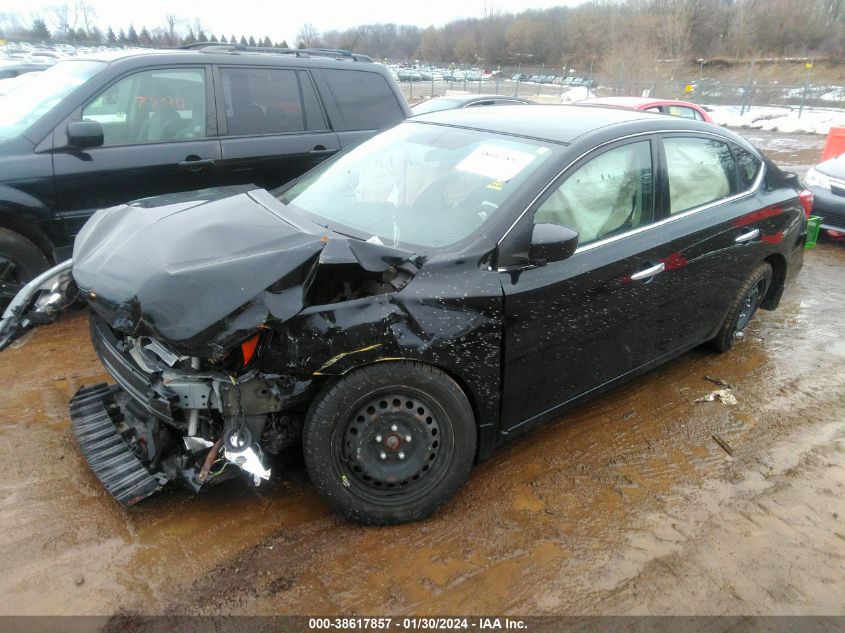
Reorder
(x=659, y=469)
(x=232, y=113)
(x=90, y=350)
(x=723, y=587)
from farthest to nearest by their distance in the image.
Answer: (x=232, y=113)
(x=90, y=350)
(x=659, y=469)
(x=723, y=587)

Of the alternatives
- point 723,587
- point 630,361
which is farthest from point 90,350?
point 723,587

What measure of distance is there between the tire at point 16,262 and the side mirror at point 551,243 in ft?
11.8

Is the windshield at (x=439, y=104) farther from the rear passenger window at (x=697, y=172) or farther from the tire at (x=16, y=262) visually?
the tire at (x=16, y=262)

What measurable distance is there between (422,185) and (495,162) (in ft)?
1.32

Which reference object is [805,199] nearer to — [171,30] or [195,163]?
[195,163]

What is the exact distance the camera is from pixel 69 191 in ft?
14.0

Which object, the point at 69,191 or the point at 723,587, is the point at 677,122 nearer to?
the point at 723,587

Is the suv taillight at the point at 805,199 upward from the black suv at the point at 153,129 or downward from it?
downward

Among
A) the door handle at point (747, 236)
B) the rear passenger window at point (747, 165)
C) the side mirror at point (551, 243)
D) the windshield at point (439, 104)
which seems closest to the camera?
the side mirror at point (551, 243)

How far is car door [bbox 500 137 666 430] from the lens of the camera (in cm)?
283

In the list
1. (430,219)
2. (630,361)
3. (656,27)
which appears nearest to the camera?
(430,219)

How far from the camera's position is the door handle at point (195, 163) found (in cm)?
470

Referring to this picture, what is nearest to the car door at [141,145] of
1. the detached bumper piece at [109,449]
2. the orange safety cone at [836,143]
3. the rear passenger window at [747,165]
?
the detached bumper piece at [109,449]

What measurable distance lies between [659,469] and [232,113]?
13.8 ft
